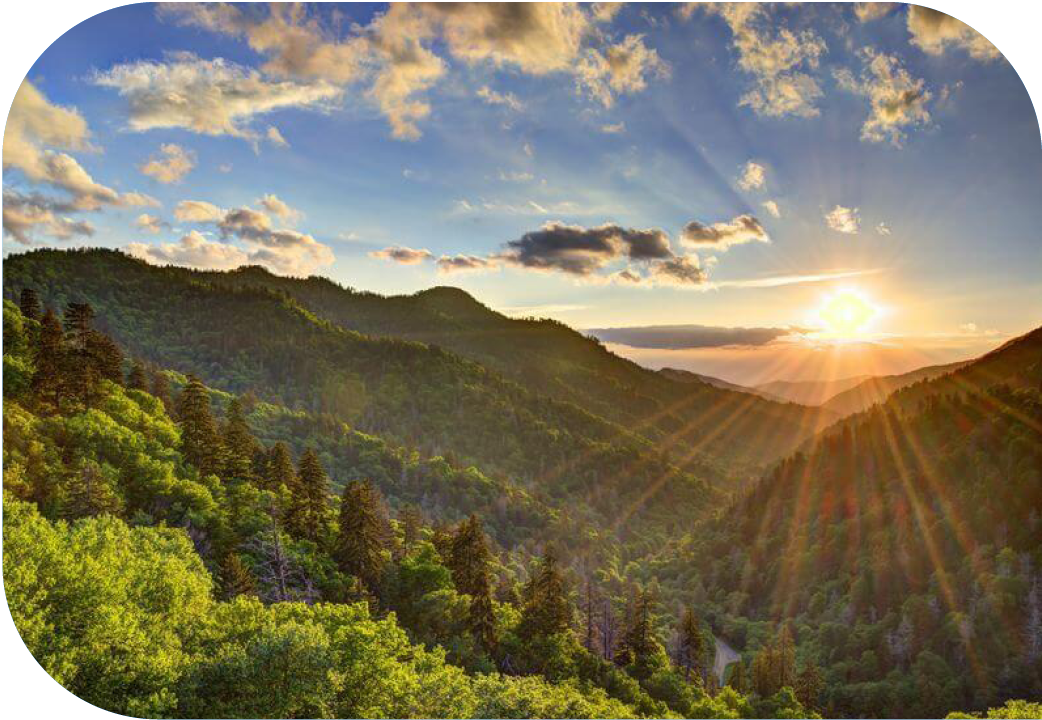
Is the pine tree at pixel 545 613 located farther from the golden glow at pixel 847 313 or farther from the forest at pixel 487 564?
the golden glow at pixel 847 313

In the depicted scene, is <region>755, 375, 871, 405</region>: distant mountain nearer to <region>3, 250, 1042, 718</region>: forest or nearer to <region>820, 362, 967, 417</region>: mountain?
<region>820, 362, 967, 417</region>: mountain

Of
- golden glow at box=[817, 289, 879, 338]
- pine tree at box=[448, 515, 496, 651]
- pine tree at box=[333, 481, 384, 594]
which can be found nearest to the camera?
golden glow at box=[817, 289, 879, 338]

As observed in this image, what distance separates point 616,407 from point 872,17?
148233 millimetres

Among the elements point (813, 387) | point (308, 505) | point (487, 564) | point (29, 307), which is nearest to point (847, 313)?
point (813, 387)

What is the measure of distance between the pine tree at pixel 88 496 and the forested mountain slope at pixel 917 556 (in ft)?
125

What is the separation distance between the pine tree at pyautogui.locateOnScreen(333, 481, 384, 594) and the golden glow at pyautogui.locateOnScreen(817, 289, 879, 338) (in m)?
24.1

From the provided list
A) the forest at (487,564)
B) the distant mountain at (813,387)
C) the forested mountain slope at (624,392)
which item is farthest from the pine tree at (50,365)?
the forested mountain slope at (624,392)

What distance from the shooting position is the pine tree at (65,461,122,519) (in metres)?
21.4

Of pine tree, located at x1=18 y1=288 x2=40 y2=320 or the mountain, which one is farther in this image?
the mountain

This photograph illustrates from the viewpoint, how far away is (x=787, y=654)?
38.5 meters

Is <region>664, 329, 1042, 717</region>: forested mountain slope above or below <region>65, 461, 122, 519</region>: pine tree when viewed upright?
below

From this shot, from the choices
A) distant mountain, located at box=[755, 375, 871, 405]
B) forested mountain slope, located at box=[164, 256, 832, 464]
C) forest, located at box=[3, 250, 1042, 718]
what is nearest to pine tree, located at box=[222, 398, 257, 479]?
forest, located at box=[3, 250, 1042, 718]

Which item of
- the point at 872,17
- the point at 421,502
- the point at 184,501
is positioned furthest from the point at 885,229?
the point at 421,502

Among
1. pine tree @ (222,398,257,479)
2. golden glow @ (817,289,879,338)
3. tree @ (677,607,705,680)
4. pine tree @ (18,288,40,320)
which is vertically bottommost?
tree @ (677,607,705,680)
